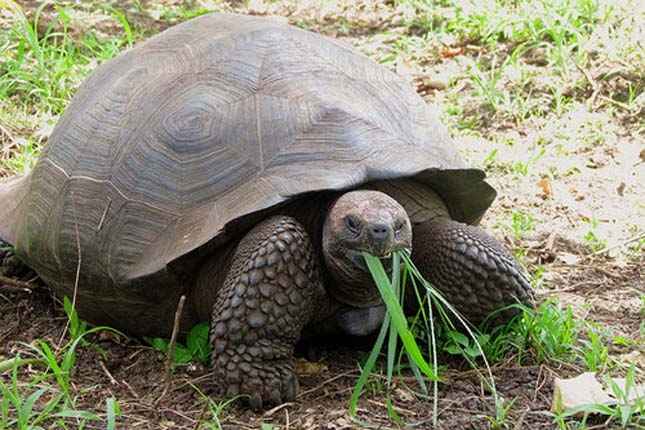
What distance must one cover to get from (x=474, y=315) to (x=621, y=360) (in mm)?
547

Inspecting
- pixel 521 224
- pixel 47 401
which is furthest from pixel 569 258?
pixel 47 401

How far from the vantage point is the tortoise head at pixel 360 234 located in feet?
9.78

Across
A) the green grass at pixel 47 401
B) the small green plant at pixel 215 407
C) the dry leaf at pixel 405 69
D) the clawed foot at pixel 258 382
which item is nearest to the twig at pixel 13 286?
the green grass at pixel 47 401

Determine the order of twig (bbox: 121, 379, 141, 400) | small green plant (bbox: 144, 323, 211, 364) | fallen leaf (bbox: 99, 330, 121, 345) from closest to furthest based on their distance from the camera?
twig (bbox: 121, 379, 141, 400) → small green plant (bbox: 144, 323, 211, 364) → fallen leaf (bbox: 99, 330, 121, 345)

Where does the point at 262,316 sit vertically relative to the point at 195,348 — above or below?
above

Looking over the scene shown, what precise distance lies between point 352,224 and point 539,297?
4.24 ft

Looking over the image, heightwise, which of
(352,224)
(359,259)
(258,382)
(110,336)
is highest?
(352,224)

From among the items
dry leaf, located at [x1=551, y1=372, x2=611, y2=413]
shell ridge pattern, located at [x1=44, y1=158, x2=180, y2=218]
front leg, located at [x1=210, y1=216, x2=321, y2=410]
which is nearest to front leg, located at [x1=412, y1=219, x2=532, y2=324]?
dry leaf, located at [x1=551, y1=372, x2=611, y2=413]

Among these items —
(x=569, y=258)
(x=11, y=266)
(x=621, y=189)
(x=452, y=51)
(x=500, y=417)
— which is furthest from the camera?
(x=452, y=51)

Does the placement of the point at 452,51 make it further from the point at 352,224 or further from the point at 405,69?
the point at 352,224

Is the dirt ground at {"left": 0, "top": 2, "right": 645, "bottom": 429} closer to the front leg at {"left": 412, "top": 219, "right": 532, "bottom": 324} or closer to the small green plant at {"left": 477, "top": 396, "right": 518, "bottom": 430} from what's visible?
the small green plant at {"left": 477, "top": 396, "right": 518, "bottom": 430}

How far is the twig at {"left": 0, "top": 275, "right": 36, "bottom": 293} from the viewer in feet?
13.1

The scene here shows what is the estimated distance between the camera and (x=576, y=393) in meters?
3.01

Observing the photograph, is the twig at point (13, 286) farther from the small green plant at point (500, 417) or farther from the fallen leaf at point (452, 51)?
the fallen leaf at point (452, 51)
